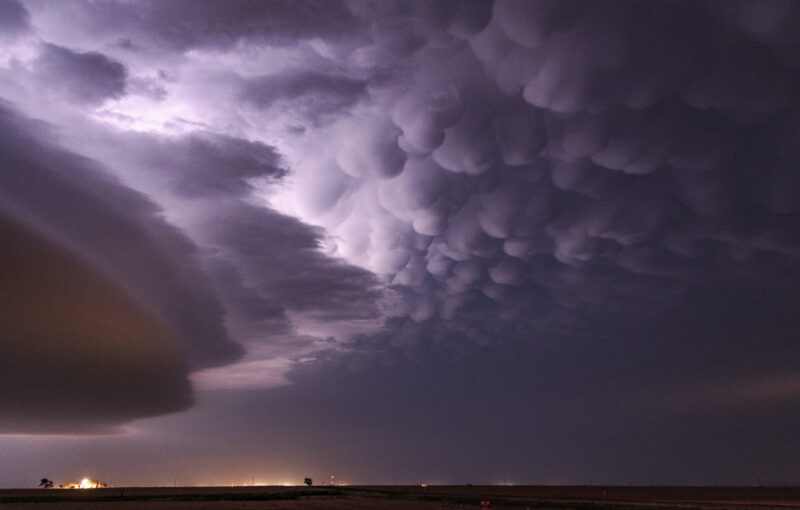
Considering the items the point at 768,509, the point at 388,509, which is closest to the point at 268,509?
the point at 388,509

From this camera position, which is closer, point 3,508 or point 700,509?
point 700,509

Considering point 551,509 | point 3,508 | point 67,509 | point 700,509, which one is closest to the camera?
point 700,509

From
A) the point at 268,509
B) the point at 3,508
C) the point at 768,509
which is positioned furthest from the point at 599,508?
the point at 3,508

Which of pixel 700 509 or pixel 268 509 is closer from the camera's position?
pixel 700 509

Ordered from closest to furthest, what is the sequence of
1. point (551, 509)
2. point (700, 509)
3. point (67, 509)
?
point (700, 509) → point (551, 509) → point (67, 509)

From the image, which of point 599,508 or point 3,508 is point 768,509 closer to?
point 599,508

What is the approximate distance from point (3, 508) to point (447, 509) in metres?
78.4

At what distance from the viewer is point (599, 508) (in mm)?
82688

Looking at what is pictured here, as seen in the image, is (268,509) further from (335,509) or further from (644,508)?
(644,508)

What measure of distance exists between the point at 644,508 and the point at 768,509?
58.8 ft

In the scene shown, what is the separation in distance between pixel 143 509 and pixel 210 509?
534 inches

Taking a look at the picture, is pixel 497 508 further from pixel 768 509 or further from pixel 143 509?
pixel 143 509

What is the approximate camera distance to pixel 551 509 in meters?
79.6

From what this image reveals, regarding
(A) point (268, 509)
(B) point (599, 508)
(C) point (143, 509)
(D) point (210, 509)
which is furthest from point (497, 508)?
A: (C) point (143, 509)
